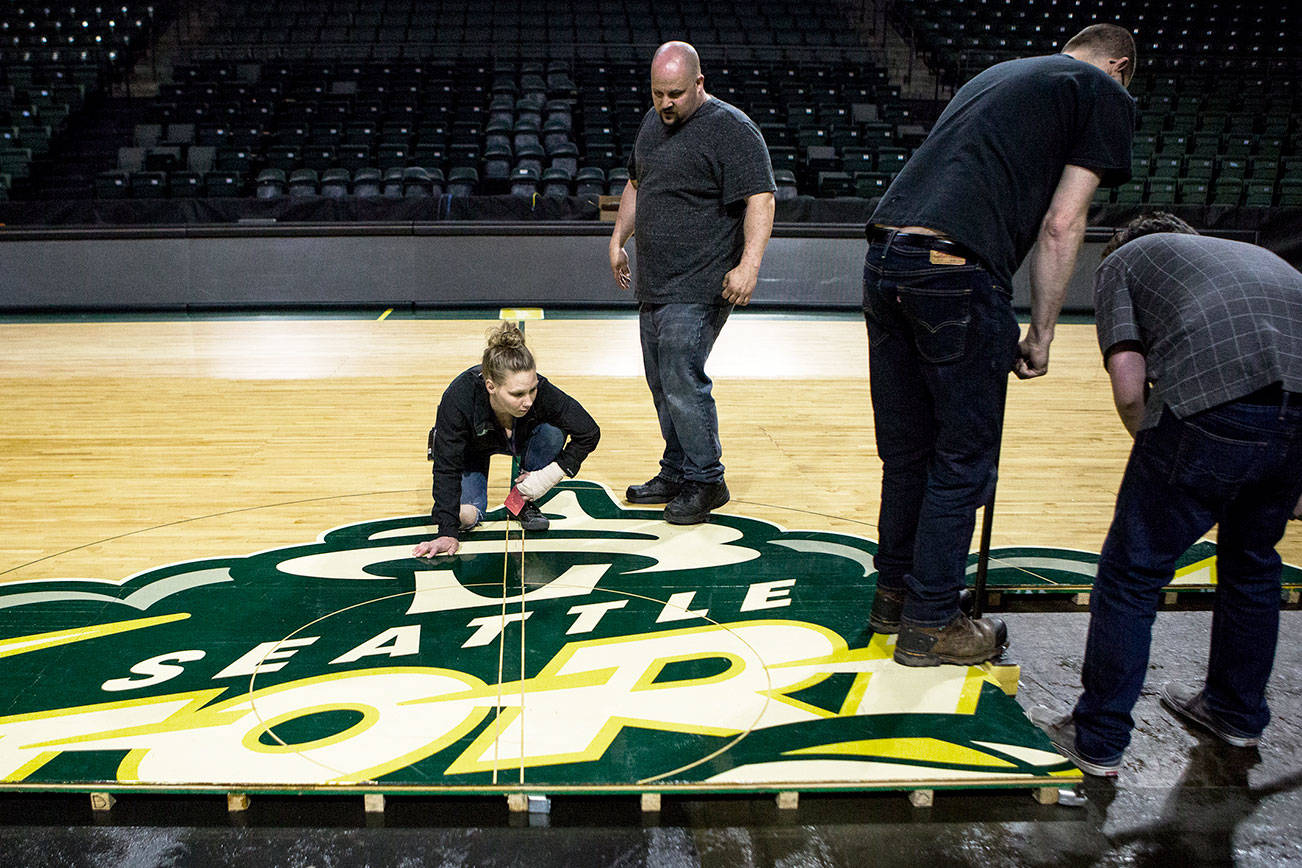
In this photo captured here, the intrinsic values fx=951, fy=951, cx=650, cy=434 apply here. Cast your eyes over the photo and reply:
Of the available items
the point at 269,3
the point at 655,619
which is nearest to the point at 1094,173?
the point at 655,619

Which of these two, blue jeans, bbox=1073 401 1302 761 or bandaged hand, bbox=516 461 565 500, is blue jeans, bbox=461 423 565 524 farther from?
blue jeans, bbox=1073 401 1302 761

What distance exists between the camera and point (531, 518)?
3.36m

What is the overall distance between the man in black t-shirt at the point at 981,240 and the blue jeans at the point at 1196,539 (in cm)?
35

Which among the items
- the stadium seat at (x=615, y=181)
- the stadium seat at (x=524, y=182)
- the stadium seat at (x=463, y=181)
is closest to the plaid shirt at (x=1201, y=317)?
the stadium seat at (x=615, y=181)

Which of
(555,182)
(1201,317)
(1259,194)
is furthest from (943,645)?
(1259,194)

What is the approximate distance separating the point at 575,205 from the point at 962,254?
26.6 feet

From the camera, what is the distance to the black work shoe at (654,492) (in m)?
3.59

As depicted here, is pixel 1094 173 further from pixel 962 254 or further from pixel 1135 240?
pixel 962 254

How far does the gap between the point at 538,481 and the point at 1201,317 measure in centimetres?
206

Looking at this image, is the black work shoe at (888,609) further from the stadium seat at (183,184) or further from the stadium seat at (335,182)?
the stadium seat at (183,184)

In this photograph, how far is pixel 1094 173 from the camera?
2.07 meters

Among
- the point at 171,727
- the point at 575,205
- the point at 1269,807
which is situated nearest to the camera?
the point at 1269,807

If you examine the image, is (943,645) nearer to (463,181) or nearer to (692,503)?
(692,503)

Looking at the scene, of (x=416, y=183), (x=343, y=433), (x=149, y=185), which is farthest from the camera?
(x=416, y=183)
